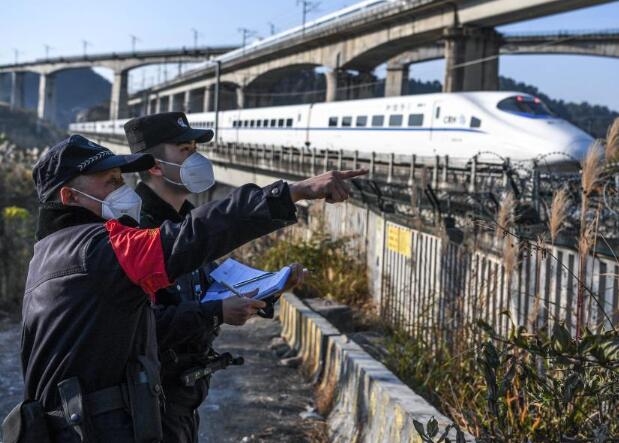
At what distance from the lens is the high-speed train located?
1980cm

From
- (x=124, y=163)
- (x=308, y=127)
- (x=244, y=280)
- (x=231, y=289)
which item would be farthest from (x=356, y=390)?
(x=308, y=127)

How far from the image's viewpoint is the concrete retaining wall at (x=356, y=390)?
4301 mm

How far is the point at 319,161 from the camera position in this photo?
83.2ft

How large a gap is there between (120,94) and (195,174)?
85007mm

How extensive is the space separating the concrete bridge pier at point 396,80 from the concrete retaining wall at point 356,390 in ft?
141

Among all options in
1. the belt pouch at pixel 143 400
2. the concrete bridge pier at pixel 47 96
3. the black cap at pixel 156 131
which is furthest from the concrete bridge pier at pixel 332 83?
the concrete bridge pier at pixel 47 96

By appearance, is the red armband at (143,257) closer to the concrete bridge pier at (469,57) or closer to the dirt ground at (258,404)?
the dirt ground at (258,404)

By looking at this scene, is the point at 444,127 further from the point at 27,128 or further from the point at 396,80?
the point at 27,128

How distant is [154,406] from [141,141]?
152 centimetres

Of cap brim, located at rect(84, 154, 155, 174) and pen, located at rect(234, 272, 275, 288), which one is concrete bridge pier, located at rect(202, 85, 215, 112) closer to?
pen, located at rect(234, 272, 275, 288)

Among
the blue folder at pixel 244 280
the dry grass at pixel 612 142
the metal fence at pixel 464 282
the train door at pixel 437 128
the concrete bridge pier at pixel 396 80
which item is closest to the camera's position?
the blue folder at pixel 244 280

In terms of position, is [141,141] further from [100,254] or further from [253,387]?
[253,387]

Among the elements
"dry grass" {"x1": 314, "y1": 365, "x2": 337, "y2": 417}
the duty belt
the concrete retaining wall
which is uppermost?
the duty belt

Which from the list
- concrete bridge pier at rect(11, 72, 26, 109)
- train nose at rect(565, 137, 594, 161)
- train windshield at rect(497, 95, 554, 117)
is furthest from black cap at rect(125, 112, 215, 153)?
concrete bridge pier at rect(11, 72, 26, 109)
